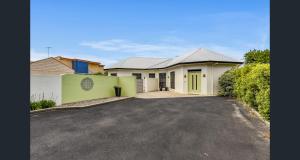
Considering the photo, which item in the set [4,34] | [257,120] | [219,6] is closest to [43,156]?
[4,34]

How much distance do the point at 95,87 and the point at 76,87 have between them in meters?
1.80

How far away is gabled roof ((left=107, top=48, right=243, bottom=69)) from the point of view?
1732 cm

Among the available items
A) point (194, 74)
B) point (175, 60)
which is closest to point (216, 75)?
point (194, 74)

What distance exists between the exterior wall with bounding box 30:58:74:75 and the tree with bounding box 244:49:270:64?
23.3m

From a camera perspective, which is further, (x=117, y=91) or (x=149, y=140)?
(x=117, y=91)

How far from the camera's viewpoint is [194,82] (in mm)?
17422

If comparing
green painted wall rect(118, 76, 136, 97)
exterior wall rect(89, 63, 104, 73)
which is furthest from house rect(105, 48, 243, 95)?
exterior wall rect(89, 63, 104, 73)

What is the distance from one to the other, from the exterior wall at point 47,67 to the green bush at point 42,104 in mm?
10926

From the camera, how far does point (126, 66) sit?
990 inches

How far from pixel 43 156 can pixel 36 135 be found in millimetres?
1736

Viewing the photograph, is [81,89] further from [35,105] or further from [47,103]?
[35,105]

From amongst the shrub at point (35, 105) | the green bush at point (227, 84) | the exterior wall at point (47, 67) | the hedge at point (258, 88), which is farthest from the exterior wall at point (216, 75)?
the exterior wall at point (47, 67)

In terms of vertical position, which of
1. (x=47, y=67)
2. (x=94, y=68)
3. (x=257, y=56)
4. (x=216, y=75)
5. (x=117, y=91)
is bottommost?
(x=117, y=91)

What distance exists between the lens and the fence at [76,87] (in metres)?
8.84
